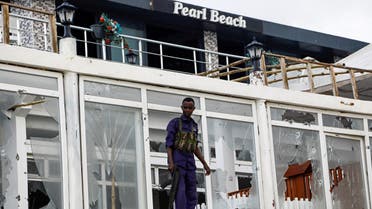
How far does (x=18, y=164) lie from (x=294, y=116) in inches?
203

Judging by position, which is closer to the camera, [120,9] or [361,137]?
[361,137]

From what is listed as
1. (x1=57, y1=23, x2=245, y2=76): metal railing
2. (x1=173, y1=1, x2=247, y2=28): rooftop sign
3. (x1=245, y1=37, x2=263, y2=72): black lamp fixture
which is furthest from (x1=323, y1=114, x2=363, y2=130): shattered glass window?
(x1=173, y1=1, x2=247, y2=28): rooftop sign

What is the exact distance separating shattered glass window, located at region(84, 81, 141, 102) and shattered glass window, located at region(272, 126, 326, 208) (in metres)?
2.73

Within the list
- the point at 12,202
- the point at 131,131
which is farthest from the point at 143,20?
the point at 12,202

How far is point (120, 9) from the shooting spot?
21.7m

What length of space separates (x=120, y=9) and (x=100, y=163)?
8.89m

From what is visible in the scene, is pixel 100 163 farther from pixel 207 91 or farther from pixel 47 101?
pixel 207 91

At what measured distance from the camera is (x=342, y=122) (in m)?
16.6

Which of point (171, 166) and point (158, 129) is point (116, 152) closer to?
point (158, 129)

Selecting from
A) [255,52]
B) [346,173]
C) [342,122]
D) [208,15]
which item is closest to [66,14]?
[255,52]

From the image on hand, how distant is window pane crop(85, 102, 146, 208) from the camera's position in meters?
13.2

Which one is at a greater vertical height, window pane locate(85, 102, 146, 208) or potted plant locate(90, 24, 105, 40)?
potted plant locate(90, 24, 105, 40)

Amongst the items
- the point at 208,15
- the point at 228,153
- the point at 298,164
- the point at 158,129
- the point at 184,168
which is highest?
the point at 208,15

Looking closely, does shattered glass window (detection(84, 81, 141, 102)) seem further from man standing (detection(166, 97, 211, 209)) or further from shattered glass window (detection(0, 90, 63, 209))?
man standing (detection(166, 97, 211, 209))
